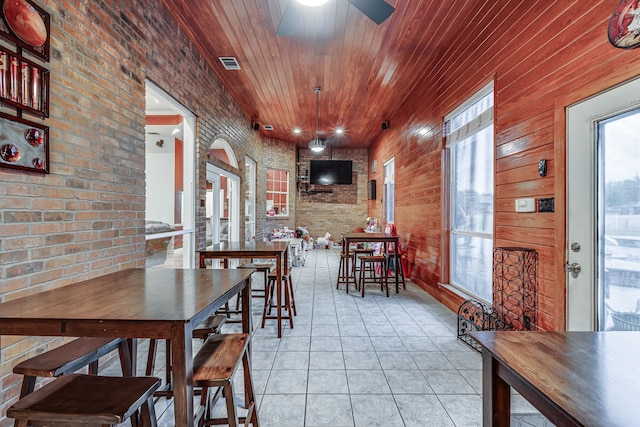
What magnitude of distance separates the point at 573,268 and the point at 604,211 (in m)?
0.42

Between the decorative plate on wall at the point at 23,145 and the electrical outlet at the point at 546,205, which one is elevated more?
the decorative plate on wall at the point at 23,145

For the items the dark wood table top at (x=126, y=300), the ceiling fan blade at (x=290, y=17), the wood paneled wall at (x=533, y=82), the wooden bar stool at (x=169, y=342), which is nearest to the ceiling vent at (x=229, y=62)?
the ceiling fan blade at (x=290, y=17)

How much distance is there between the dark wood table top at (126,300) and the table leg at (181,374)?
56mm

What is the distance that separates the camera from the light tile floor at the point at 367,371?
1806mm

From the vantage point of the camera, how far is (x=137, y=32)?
8.55 ft

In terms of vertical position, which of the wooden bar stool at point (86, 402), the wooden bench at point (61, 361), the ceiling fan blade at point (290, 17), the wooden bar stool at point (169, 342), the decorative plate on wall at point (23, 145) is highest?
the ceiling fan blade at point (290, 17)

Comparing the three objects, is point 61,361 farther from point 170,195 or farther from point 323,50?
point 323,50

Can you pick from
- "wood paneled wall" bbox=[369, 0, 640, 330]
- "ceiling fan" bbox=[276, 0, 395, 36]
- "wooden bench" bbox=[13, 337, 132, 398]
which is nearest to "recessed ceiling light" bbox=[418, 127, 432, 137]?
"wood paneled wall" bbox=[369, 0, 640, 330]

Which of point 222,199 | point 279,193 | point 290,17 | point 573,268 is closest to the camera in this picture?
point 573,268

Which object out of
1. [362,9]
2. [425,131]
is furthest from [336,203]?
[362,9]

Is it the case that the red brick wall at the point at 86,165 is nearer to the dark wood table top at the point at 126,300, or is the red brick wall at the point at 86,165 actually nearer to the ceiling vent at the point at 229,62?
the dark wood table top at the point at 126,300

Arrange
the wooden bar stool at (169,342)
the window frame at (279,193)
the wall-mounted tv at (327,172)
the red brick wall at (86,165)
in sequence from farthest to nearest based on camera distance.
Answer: the wall-mounted tv at (327,172), the window frame at (279,193), the wooden bar stool at (169,342), the red brick wall at (86,165)

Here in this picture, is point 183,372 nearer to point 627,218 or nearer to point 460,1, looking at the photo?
point 627,218

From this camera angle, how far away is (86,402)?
1035 mm
